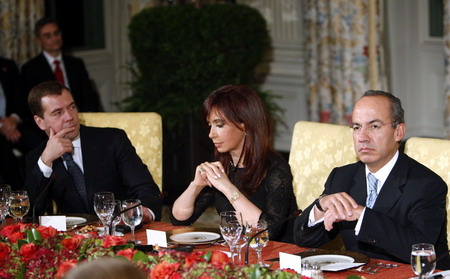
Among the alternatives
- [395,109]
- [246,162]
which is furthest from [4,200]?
[395,109]

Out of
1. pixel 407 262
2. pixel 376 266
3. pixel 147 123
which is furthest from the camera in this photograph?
pixel 147 123

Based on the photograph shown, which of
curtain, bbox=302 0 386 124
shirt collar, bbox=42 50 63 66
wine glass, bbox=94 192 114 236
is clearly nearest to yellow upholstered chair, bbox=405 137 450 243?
wine glass, bbox=94 192 114 236

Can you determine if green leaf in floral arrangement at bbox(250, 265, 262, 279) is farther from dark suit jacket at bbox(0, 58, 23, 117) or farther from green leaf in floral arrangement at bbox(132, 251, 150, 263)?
dark suit jacket at bbox(0, 58, 23, 117)

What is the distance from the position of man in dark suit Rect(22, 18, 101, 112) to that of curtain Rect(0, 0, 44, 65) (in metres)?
0.25

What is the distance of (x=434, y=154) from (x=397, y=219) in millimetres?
372

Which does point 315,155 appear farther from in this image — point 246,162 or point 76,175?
point 76,175

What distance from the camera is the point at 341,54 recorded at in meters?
7.02

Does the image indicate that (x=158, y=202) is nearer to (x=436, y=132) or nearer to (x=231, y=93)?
(x=231, y=93)

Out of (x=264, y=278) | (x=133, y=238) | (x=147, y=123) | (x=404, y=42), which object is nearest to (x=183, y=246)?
(x=133, y=238)

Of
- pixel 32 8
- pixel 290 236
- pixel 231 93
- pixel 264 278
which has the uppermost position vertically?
pixel 32 8

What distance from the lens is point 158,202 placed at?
391cm

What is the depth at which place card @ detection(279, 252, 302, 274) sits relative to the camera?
265cm

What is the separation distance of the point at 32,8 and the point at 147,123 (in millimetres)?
2946

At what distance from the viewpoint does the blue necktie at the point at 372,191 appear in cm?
327
